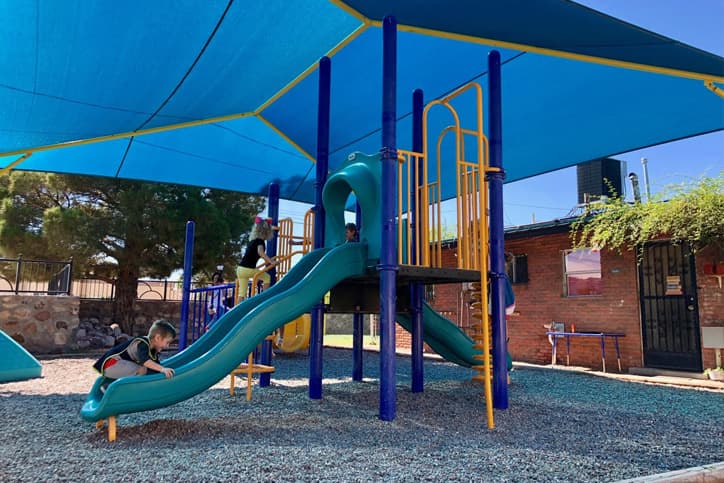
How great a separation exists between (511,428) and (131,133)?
6546 millimetres

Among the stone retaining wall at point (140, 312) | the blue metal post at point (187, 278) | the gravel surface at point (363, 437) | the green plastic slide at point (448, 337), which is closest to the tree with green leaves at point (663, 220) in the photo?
the gravel surface at point (363, 437)

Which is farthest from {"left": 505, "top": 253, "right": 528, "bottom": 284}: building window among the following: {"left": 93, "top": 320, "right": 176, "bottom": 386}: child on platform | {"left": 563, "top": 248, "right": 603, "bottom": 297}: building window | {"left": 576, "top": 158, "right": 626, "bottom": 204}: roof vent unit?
{"left": 93, "top": 320, "right": 176, "bottom": 386}: child on platform

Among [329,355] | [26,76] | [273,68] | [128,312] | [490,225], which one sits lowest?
[329,355]

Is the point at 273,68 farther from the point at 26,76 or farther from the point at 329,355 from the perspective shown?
the point at 329,355

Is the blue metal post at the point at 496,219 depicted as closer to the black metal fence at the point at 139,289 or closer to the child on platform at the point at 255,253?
the child on platform at the point at 255,253

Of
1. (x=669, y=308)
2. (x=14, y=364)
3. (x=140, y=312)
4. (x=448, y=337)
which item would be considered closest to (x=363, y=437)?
(x=448, y=337)

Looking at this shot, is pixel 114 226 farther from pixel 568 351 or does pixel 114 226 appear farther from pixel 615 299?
pixel 615 299

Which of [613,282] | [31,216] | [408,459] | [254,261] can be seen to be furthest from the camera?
[31,216]

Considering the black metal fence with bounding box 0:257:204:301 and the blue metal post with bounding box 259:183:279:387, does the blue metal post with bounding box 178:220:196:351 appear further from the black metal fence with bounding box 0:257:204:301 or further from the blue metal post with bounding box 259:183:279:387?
the black metal fence with bounding box 0:257:204:301

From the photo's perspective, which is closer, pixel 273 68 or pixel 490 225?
pixel 490 225

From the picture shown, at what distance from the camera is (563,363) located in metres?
11.1

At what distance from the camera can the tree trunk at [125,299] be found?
15.3m

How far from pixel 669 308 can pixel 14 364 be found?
10899 millimetres

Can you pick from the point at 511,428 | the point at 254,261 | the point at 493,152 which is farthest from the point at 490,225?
the point at 254,261
